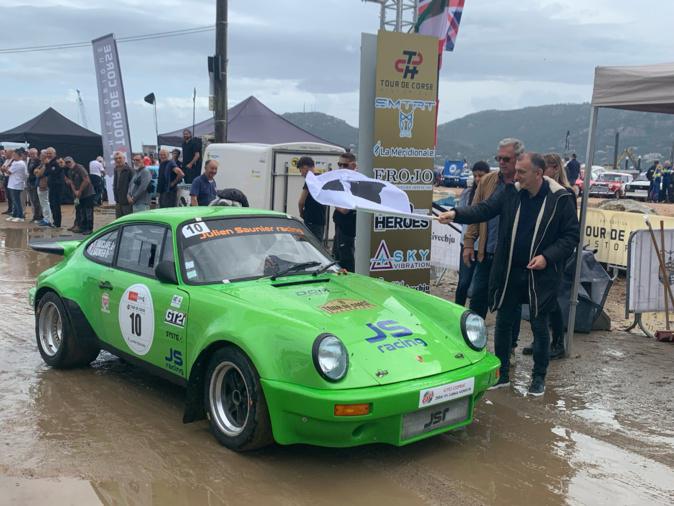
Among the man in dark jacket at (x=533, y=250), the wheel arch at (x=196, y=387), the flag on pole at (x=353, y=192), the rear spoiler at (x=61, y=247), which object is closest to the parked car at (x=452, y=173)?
the flag on pole at (x=353, y=192)

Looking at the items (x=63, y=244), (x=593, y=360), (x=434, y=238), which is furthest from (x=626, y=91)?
(x=63, y=244)

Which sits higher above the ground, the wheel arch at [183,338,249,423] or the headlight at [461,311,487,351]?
the headlight at [461,311,487,351]

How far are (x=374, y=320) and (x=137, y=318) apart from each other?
1782mm

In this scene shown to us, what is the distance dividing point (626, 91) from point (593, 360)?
8.27 feet

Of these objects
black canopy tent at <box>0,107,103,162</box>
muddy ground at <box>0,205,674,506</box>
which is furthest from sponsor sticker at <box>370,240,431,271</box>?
Result: black canopy tent at <box>0,107,103,162</box>

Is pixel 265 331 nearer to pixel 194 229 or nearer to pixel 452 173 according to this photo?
pixel 194 229

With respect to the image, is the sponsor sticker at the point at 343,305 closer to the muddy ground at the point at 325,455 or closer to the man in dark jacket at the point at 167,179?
the muddy ground at the point at 325,455

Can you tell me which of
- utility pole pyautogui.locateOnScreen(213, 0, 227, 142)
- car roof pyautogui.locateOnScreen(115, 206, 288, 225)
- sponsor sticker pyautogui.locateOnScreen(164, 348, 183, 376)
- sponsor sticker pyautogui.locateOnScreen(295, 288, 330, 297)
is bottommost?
sponsor sticker pyautogui.locateOnScreen(164, 348, 183, 376)

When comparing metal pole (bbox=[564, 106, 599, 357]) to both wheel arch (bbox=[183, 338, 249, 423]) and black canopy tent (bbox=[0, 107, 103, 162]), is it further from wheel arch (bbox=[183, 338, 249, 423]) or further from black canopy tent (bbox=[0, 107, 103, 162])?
black canopy tent (bbox=[0, 107, 103, 162])

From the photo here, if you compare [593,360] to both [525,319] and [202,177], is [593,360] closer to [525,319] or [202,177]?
[525,319]

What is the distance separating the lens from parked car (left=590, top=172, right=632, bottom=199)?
35.5 metres

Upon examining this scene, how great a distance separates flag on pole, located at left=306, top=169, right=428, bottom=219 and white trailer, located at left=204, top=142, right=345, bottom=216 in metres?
6.92

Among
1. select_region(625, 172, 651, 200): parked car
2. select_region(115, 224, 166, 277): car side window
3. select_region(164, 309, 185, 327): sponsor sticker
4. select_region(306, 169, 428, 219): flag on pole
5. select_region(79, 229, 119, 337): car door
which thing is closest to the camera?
select_region(164, 309, 185, 327): sponsor sticker

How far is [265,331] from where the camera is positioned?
13.1 ft
